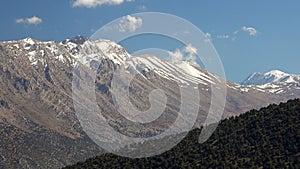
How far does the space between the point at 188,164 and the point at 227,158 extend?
486 inches

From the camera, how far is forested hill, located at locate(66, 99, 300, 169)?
5979 inches

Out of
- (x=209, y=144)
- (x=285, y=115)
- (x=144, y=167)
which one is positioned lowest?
(x=144, y=167)

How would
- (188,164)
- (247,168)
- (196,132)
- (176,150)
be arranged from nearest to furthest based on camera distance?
(247,168)
(188,164)
(176,150)
(196,132)

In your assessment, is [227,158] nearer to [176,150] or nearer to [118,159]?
[176,150]

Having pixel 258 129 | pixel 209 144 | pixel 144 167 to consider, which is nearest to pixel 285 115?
pixel 258 129

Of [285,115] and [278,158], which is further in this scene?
[285,115]

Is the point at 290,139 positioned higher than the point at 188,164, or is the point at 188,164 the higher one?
the point at 290,139

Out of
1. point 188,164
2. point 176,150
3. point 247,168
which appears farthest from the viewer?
point 176,150

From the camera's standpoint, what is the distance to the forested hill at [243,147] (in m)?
152

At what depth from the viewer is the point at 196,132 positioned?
193500 mm

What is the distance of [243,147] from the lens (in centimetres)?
16188

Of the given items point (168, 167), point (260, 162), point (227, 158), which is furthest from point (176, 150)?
point (260, 162)

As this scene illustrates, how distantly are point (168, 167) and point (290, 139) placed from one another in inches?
1488

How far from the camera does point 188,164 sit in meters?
162
